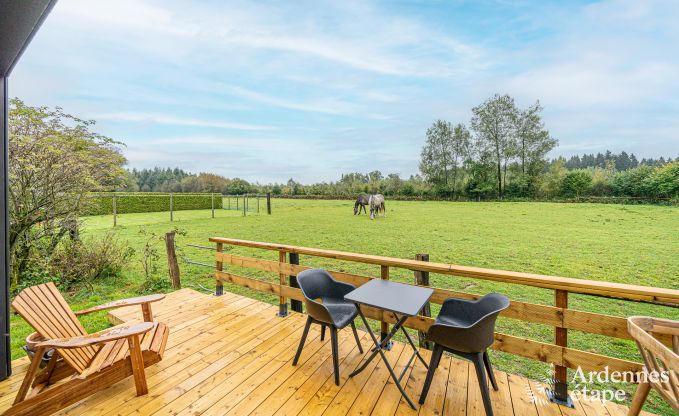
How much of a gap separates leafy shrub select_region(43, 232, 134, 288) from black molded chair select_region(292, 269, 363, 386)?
4.35 metres

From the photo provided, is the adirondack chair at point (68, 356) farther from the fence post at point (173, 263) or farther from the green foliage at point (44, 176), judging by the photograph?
the green foliage at point (44, 176)

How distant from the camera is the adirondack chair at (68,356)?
1584mm

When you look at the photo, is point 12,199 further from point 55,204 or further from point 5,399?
point 5,399

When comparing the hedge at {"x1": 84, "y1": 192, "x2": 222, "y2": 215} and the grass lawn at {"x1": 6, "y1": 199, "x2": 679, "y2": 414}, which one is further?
the hedge at {"x1": 84, "y1": 192, "x2": 222, "y2": 215}

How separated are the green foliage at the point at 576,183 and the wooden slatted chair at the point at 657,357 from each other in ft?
95.9

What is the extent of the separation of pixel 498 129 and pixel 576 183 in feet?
31.8

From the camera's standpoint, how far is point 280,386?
2.05 metres

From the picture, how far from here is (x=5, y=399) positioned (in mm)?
1877

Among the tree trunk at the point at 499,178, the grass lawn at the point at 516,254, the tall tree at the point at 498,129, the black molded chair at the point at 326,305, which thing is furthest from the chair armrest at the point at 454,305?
the tall tree at the point at 498,129

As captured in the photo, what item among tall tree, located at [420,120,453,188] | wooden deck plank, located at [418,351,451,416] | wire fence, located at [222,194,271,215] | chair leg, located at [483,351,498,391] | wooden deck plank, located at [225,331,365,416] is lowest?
wooden deck plank, located at [418,351,451,416]

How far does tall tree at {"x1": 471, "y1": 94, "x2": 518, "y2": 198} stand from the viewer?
2936cm

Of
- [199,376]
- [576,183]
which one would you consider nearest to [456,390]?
[199,376]

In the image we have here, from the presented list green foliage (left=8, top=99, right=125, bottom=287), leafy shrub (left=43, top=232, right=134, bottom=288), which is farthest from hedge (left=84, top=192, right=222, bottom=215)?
green foliage (left=8, top=99, right=125, bottom=287)

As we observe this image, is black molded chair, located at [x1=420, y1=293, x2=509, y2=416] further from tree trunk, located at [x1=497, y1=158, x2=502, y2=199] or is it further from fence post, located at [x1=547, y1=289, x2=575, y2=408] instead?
tree trunk, located at [x1=497, y1=158, x2=502, y2=199]
